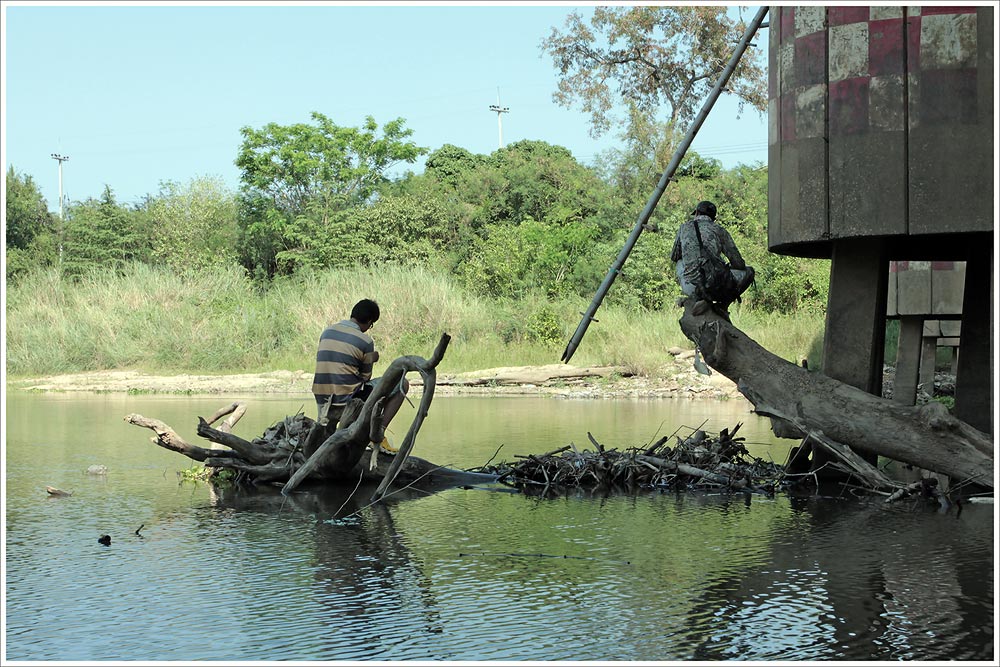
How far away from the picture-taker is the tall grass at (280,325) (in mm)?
33719

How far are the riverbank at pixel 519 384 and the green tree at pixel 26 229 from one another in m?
19.5

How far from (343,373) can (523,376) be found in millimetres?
18081

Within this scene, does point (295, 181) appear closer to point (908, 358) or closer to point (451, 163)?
Answer: point (451, 163)

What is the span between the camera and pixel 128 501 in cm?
1138

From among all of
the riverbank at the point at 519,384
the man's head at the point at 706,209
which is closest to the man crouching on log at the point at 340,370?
the man's head at the point at 706,209

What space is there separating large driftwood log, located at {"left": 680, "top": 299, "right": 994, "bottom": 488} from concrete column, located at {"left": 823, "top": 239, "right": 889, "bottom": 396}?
0.52 m

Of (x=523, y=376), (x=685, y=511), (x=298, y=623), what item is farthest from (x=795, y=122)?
(x=523, y=376)

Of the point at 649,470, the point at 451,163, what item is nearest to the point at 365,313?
the point at 649,470

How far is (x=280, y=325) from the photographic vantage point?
36.6 m

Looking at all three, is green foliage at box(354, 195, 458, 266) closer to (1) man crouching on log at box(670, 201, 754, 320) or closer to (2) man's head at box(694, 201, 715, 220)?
(2) man's head at box(694, 201, 715, 220)

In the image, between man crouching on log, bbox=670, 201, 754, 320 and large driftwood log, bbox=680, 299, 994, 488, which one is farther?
man crouching on log, bbox=670, 201, 754, 320

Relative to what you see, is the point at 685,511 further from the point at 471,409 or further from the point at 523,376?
the point at 523,376

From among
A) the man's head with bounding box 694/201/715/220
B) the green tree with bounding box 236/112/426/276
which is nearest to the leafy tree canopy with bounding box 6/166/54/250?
the green tree with bounding box 236/112/426/276

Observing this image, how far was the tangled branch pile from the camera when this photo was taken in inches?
475
